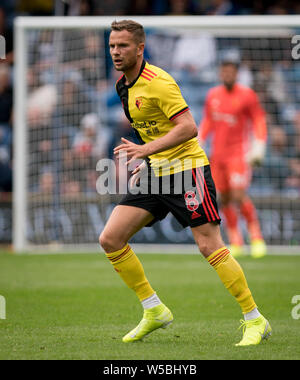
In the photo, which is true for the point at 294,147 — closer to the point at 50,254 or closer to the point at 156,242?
the point at 156,242

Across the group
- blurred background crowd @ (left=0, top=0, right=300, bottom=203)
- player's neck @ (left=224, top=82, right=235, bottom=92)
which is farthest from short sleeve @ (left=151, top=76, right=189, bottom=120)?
blurred background crowd @ (left=0, top=0, right=300, bottom=203)

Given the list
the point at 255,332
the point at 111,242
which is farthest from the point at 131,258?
the point at 255,332

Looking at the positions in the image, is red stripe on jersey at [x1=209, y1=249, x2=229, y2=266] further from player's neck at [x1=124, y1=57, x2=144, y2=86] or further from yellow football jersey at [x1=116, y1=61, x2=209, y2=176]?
player's neck at [x1=124, y1=57, x2=144, y2=86]

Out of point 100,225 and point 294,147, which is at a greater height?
point 294,147

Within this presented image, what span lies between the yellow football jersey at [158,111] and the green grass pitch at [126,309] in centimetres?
127

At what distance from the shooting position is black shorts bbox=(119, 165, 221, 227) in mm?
5168

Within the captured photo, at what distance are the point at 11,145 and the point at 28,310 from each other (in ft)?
29.3

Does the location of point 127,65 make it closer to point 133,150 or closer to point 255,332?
point 133,150

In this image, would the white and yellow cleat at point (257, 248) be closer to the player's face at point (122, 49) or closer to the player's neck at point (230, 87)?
the player's neck at point (230, 87)

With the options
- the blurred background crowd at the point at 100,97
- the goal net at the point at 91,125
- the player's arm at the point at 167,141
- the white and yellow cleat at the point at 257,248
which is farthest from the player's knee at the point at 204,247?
the blurred background crowd at the point at 100,97

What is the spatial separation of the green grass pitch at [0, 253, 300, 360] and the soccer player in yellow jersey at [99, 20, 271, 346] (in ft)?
0.92

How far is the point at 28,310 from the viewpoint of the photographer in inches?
262

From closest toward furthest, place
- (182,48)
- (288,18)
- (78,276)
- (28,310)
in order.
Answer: (28,310) < (78,276) < (288,18) < (182,48)
